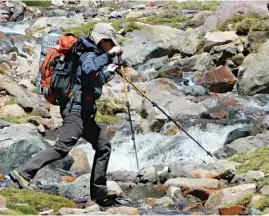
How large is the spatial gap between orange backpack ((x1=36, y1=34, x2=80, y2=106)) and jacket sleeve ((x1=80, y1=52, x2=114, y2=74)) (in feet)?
0.51

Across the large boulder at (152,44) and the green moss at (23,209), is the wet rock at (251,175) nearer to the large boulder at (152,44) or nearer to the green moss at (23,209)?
the green moss at (23,209)

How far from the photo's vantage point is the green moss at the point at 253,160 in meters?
10.4

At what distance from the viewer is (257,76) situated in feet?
65.3

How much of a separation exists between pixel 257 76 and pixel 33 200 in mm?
13588

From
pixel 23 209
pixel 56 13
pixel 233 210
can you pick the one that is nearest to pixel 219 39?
pixel 233 210

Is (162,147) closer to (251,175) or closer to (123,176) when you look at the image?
(123,176)

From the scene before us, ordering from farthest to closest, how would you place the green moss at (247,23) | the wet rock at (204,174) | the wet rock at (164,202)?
1. the green moss at (247,23)
2. the wet rock at (204,174)
3. the wet rock at (164,202)

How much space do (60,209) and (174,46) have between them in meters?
21.0

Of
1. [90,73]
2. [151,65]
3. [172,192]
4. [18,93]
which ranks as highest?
[90,73]

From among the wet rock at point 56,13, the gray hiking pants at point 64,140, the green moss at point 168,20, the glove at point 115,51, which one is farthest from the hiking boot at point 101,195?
the wet rock at point 56,13

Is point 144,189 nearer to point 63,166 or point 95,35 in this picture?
point 63,166

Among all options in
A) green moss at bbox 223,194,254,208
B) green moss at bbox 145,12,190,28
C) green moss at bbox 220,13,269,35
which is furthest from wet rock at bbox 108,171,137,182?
green moss at bbox 145,12,190,28

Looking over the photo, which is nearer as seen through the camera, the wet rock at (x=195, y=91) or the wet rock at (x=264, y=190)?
the wet rock at (x=264, y=190)

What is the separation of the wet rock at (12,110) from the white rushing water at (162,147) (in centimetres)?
272
